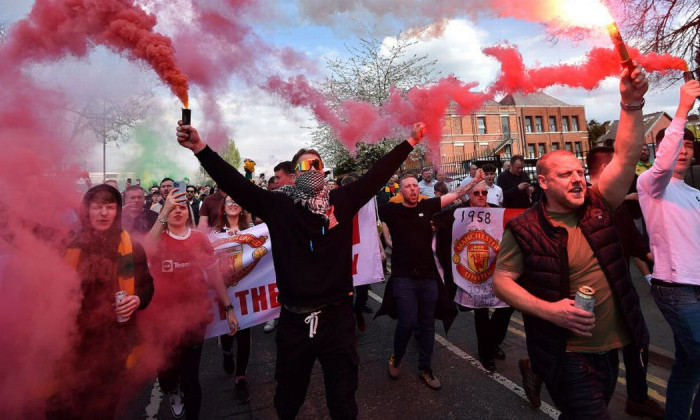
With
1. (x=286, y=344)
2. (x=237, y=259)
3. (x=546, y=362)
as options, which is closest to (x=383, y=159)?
(x=286, y=344)

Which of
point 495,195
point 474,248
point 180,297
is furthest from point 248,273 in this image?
point 495,195

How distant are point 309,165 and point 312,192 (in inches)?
8.3

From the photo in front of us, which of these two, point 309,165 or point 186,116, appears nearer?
point 186,116

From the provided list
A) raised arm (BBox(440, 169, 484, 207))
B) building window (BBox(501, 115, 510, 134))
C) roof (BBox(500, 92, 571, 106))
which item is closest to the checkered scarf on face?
raised arm (BBox(440, 169, 484, 207))

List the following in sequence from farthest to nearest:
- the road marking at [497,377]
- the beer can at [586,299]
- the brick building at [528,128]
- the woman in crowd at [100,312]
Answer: the brick building at [528,128]
the road marking at [497,377]
the woman in crowd at [100,312]
the beer can at [586,299]

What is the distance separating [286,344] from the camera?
2.59m

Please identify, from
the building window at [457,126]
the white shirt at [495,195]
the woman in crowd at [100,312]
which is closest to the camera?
the woman in crowd at [100,312]

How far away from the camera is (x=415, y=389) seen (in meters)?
4.07

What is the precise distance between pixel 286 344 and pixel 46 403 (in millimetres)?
1388

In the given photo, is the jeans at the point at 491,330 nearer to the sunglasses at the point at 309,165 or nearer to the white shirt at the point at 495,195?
the white shirt at the point at 495,195

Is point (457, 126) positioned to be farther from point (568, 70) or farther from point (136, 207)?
point (136, 207)

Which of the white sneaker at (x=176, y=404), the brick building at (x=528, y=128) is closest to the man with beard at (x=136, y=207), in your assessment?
the white sneaker at (x=176, y=404)

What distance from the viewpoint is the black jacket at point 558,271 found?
7.25 ft

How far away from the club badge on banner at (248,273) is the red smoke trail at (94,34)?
227cm
